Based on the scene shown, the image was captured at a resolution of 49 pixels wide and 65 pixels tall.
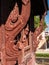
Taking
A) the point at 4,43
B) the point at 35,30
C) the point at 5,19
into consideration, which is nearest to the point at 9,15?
the point at 5,19

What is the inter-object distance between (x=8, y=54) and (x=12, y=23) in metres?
0.42

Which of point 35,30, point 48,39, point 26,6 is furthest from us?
point 48,39

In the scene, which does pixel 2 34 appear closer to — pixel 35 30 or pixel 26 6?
pixel 26 6

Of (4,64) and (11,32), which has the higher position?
(11,32)

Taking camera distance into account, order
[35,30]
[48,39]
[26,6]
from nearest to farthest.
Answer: [26,6]
[35,30]
[48,39]

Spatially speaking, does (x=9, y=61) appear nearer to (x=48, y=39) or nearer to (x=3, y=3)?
(x=3, y=3)

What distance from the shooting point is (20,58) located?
378 centimetres

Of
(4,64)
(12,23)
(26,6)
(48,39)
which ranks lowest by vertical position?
(48,39)

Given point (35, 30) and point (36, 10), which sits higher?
point (36, 10)

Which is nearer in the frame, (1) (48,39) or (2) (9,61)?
(2) (9,61)

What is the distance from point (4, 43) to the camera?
3.75 m

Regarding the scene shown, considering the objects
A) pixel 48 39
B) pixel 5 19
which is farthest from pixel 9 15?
pixel 48 39

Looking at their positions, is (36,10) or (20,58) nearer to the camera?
(20,58)

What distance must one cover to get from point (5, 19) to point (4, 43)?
331mm
